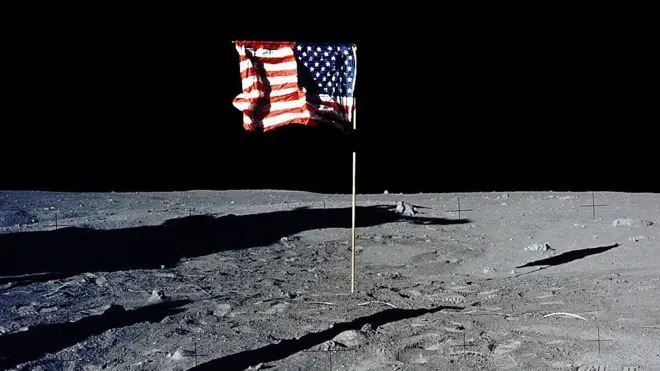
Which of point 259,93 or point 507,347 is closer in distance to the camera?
point 507,347

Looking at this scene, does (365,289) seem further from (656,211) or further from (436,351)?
(656,211)

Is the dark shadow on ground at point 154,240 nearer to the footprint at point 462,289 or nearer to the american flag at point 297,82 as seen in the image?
the american flag at point 297,82

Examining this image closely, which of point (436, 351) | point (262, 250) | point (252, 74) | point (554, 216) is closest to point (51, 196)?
point (262, 250)

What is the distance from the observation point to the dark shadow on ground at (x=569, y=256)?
596 cm

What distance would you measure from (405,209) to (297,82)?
3565 mm

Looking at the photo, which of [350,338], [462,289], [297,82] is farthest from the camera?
[462,289]

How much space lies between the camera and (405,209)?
8344mm

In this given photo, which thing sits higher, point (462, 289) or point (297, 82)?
point (297, 82)

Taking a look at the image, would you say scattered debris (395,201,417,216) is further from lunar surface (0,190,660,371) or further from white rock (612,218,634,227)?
white rock (612,218,634,227)

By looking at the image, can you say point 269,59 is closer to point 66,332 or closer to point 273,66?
point 273,66

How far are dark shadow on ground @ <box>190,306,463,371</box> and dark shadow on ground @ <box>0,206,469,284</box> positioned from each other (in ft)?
7.51

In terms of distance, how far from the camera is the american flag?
5.13 meters

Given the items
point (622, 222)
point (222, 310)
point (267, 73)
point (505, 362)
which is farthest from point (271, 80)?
point (622, 222)

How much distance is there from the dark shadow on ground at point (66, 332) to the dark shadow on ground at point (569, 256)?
3.01 metres
